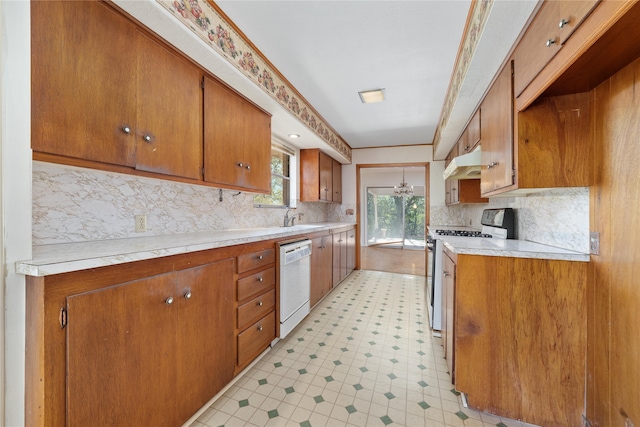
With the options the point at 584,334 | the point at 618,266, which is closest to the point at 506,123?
the point at 618,266

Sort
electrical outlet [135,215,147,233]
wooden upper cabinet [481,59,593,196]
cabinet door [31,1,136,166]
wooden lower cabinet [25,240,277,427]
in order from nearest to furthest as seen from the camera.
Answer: wooden lower cabinet [25,240,277,427]
cabinet door [31,1,136,166]
wooden upper cabinet [481,59,593,196]
electrical outlet [135,215,147,233]

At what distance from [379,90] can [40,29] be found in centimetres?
229

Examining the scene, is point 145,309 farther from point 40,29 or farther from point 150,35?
point 150,35

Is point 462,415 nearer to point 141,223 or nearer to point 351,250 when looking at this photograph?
point 141,223

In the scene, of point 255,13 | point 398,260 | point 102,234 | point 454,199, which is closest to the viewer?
point 102,234

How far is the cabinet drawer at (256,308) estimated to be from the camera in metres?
1.64

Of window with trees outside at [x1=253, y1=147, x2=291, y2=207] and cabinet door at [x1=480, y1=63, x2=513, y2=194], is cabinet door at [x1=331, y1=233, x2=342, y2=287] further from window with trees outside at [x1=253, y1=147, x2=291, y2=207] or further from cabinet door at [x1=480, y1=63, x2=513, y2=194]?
cabinet door at [x1=480, y1=63, x2=513, y2=194]

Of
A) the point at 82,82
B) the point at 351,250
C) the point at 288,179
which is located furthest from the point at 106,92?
the point at 351,250

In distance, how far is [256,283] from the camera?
1.77 m

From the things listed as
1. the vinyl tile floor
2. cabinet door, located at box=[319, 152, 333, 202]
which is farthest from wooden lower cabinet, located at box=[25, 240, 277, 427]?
cabinet door, located at box=[319, 152, 333, 202]

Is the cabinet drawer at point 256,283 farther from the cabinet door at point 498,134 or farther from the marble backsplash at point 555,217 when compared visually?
the marble backsplash at point 555,217

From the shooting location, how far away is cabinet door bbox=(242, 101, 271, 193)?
207 centimetres

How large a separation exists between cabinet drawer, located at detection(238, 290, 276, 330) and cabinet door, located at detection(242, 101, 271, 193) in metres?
0.94

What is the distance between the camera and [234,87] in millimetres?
1827
